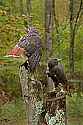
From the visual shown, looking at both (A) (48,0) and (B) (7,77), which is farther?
(A) (48,0)

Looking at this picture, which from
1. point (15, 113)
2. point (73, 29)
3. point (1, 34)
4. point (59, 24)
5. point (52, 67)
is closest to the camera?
point (52, 67)

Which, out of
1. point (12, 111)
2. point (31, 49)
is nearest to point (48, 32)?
point (12, 111)

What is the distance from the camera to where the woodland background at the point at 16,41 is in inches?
342

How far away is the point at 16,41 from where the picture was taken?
763cm

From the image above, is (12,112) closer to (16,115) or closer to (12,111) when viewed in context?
(12,111)

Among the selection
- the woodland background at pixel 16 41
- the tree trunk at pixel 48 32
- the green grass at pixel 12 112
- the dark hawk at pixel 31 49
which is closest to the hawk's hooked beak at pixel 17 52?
the dark hawk at pixel 31 49

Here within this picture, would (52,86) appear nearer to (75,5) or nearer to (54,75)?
(54,75)

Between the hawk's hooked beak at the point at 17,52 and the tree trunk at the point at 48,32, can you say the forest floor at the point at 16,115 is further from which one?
the hawk's hooked beak at the point at 17,52

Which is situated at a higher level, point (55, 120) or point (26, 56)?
point (26, 56)

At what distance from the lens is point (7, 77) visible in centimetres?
1105

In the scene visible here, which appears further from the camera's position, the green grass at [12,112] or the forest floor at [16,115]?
the green grass at [12,112]

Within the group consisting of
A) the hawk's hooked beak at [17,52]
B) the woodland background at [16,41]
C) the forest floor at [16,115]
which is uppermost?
the hawk's hooked beak at [17,52]

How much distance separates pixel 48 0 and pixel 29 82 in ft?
28.1

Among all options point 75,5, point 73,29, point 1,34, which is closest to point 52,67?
point 1,34
